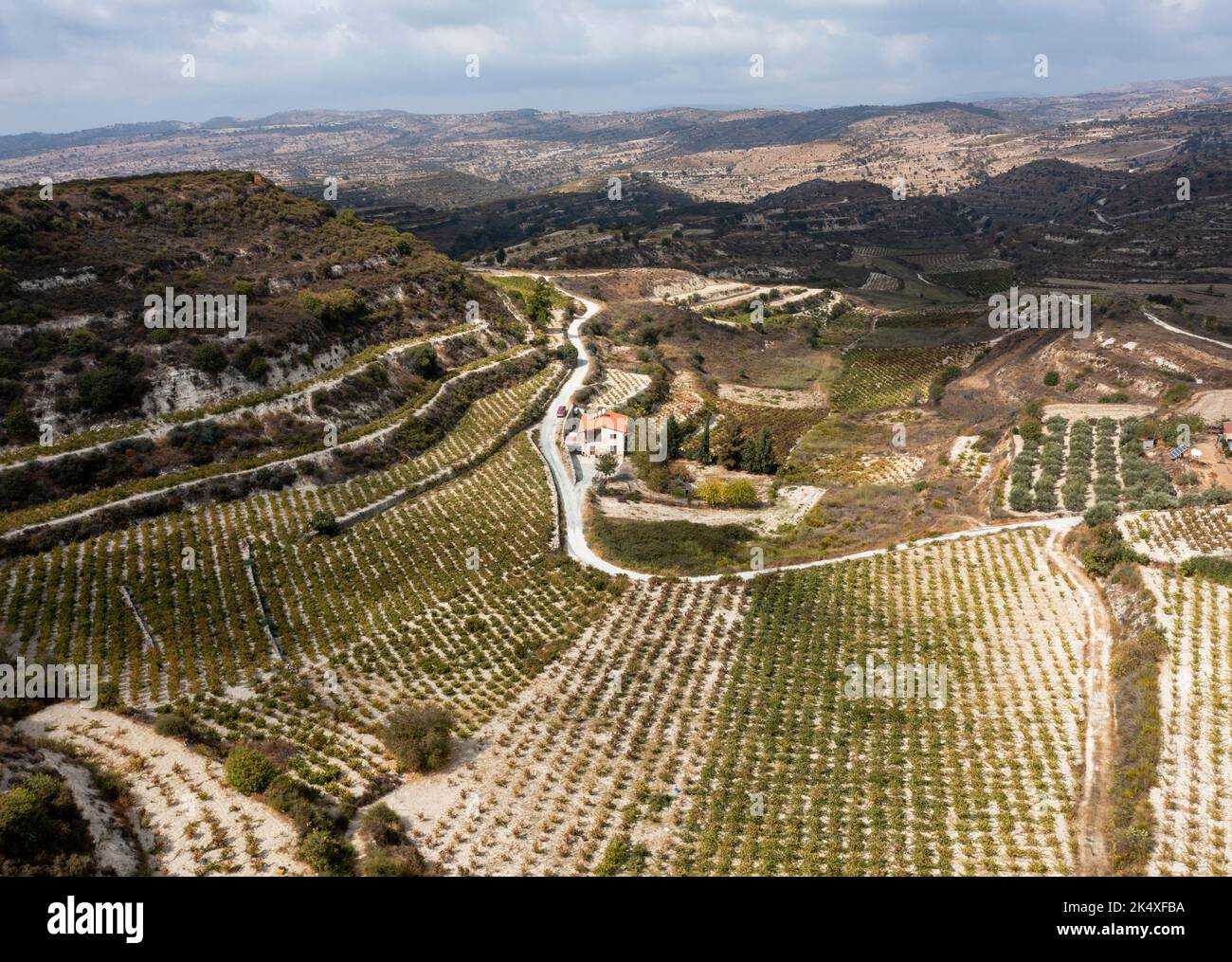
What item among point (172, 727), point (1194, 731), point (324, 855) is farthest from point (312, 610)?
point (1194, 731)

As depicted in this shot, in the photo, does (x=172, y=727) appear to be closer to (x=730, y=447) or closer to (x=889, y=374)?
(x=730, y=447)

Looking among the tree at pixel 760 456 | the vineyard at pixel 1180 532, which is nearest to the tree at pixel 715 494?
the tree at pixel 760 456

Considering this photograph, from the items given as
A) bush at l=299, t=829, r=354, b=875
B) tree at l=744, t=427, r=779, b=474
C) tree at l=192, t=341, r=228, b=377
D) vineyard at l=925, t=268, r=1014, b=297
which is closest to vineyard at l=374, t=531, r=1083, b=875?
bush at l=299, t=829, r=354, b=875

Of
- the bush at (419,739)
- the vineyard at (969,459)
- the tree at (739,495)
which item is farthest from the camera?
the vineyard at (969,459)

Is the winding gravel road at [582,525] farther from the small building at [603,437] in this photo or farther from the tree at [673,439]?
the tree at [673,439]
